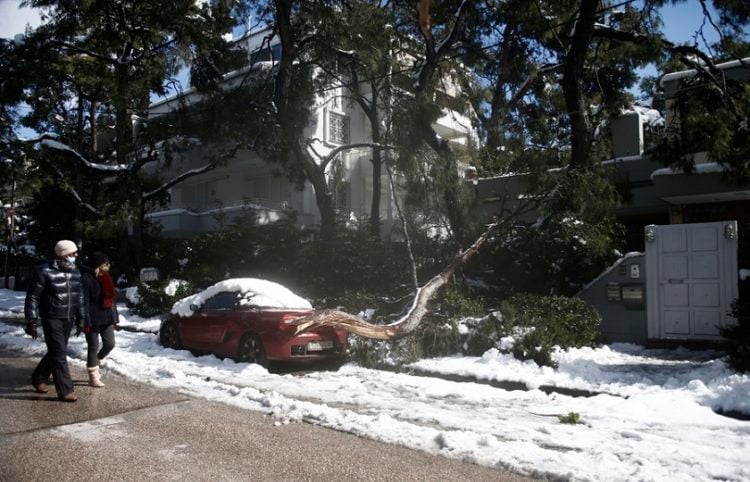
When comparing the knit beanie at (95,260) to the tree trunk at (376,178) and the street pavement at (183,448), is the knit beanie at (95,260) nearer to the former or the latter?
the street pavement at (183,448)

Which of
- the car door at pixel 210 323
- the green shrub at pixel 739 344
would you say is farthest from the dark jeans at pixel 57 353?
the green shrub at pixel 739 344

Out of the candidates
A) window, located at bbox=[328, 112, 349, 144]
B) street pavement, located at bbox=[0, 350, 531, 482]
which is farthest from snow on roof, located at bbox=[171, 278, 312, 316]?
window, located at bbox=[328, 112, 349, 144]

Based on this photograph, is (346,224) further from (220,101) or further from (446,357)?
(446,357)

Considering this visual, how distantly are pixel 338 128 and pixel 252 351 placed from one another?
692 inches

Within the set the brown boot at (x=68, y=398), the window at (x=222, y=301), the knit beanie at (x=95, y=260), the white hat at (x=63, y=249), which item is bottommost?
the brown boot at (x=68, y=398)

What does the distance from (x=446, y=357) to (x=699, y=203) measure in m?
10.3

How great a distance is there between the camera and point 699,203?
17.3m

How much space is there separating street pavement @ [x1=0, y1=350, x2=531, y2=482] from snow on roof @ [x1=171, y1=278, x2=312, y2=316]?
139 inches

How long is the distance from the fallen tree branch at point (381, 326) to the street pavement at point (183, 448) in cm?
277

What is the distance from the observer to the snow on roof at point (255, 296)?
11.0 meters

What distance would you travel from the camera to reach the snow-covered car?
1008cm

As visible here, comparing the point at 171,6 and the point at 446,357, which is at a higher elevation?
the point at 171,6

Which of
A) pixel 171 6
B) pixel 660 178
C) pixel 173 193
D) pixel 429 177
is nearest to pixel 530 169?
pixel 429 177

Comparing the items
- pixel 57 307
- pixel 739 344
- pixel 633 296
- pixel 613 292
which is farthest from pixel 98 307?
pixel 633 296
